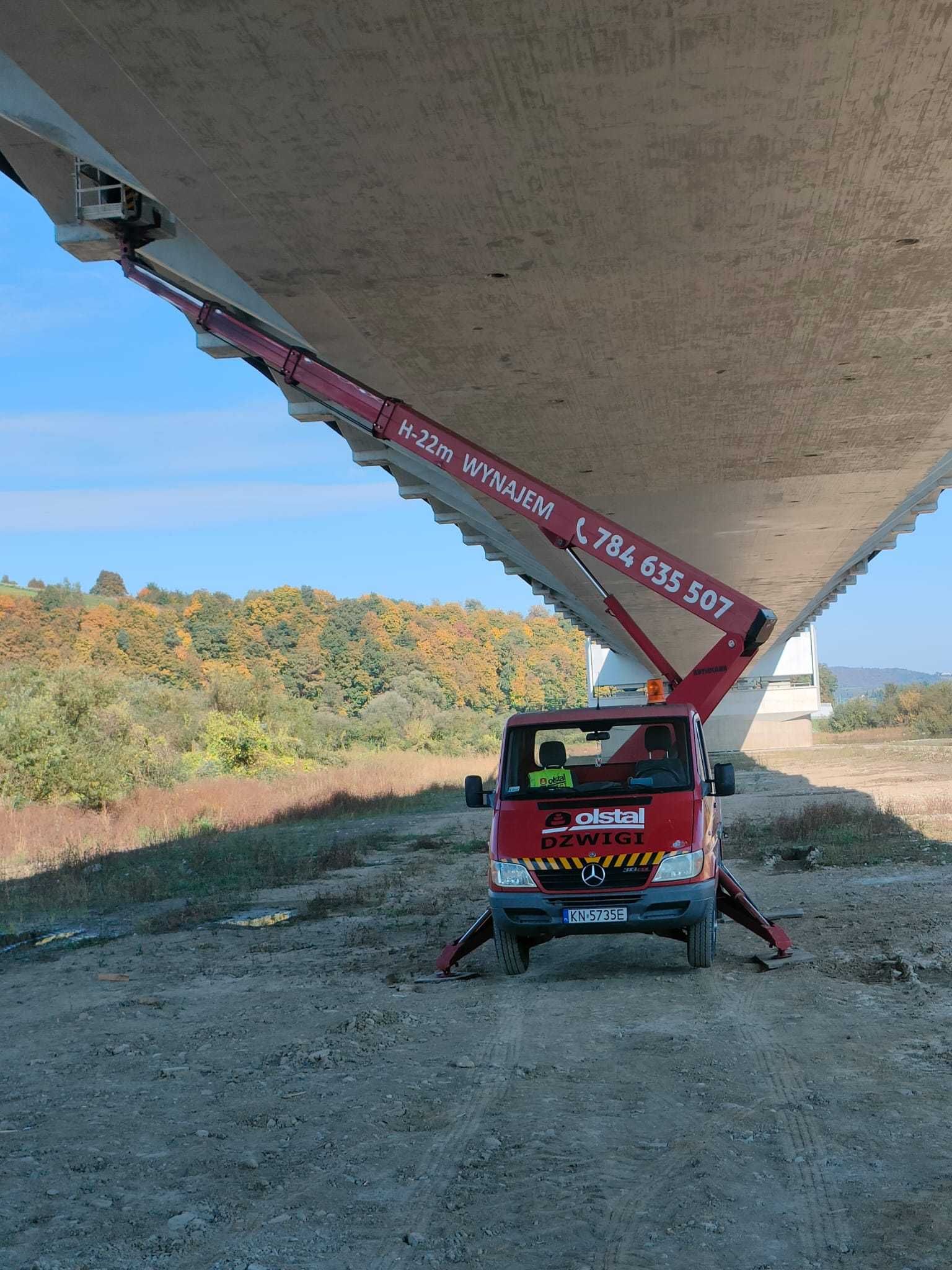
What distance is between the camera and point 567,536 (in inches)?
432

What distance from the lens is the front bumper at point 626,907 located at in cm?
889

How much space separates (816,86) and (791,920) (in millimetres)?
7553

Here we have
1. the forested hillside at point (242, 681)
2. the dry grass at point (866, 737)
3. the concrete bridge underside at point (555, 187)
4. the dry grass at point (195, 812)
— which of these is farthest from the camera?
the dry grass at point (866, 737)

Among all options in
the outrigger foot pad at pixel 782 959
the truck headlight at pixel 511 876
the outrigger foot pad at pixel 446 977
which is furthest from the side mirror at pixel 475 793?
the outrigger foot pad at pixel 782 959

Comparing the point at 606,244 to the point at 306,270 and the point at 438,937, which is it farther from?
the point at 438,937

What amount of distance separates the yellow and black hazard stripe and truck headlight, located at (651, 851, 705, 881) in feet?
0.19

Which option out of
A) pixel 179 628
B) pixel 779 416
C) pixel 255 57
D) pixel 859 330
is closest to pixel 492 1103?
pixel 255 57

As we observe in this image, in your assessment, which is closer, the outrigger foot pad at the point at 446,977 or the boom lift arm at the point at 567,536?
the outrigger foot pad at the point at 446,977

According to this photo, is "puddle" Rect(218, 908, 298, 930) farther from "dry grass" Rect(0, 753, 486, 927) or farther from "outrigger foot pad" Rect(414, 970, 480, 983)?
"outrigger foot pad" Rect(414, 970, 480, 983)

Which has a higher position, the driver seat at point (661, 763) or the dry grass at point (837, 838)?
the driver seat at point (661, 763)

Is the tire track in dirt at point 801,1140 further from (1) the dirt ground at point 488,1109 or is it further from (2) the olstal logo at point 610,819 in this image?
(2) the olstal logo at point 610,819

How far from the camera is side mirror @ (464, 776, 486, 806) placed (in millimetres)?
9703

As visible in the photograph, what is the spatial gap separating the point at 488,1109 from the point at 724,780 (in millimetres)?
3879

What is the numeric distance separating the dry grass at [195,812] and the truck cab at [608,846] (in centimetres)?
1079
